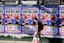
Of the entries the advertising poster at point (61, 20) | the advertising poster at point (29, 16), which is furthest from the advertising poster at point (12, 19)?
the advertising poster at point (61, 20)

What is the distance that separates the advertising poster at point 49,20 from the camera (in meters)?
13.6

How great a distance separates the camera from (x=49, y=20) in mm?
13633

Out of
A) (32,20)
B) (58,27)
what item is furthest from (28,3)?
(58,27)

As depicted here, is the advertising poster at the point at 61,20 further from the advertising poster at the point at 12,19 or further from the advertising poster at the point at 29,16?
the advertising poster at the point at 12,19

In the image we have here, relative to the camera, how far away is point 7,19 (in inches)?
548

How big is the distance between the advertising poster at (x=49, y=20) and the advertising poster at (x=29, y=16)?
327mm

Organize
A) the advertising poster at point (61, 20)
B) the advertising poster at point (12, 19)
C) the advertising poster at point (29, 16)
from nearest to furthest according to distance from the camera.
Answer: the advertising poster at point (61, 20), the advertising poster at point (29, 16), the advertising poster at point (12, 19)

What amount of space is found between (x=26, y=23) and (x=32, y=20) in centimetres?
Result: 33

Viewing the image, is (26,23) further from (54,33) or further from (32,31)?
(54,33)

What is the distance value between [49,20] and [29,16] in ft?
3.13

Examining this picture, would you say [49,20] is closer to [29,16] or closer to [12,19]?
[29,16]

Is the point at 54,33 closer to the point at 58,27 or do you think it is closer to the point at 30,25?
the point at 58,27

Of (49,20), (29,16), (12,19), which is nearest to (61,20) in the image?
(49,20)

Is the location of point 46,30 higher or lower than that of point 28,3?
lower
